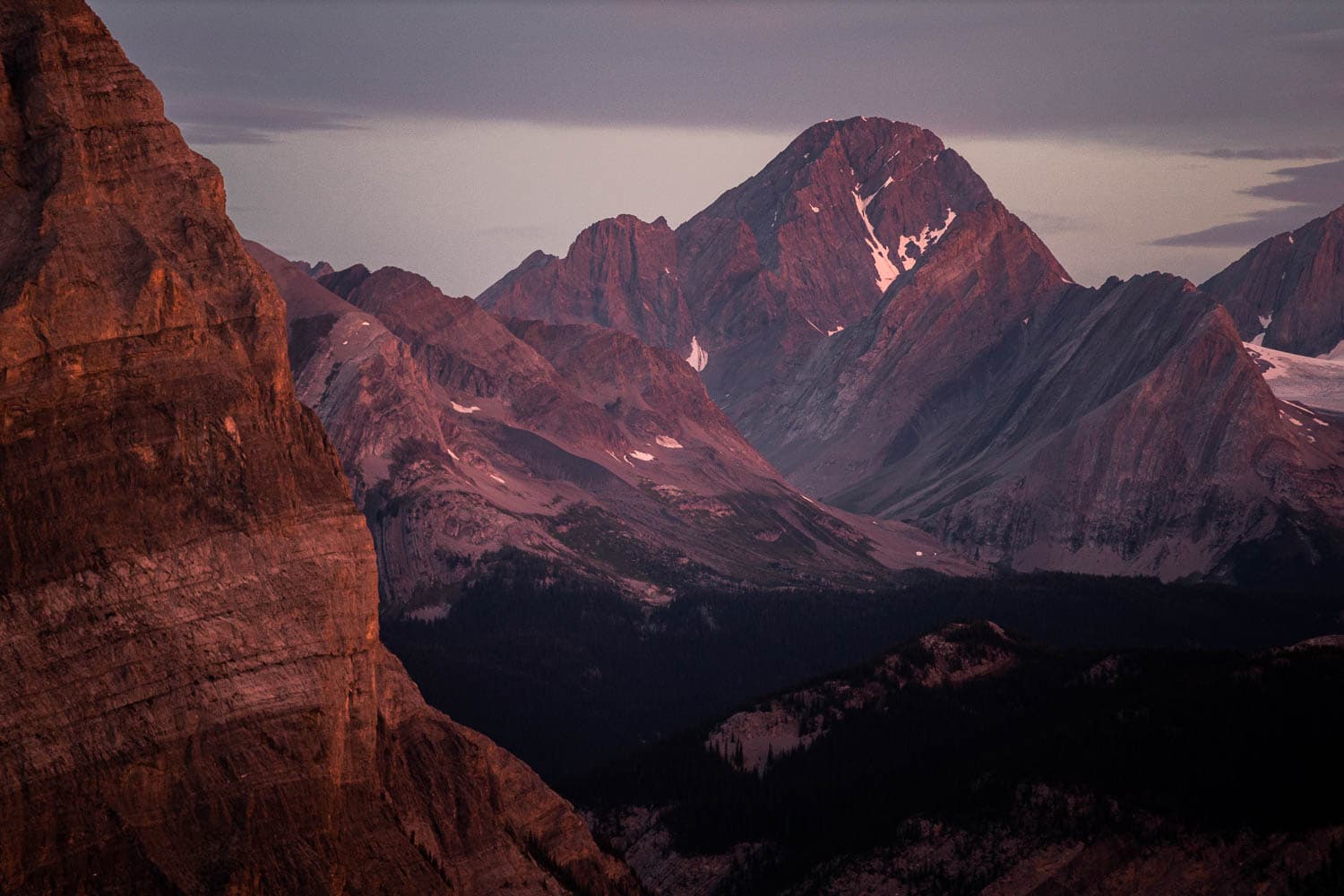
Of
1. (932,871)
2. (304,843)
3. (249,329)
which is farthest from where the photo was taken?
(932,871)

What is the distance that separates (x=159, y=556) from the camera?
9188 centimetres

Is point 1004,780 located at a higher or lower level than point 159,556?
lower

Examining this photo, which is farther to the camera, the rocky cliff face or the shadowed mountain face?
the shadowed mountain face

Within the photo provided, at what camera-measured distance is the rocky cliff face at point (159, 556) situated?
88.6 meters

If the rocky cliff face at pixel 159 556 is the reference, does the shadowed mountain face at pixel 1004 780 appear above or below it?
below

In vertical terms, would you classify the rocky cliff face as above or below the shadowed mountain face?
above

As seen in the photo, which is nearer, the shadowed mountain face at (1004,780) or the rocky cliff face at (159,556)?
the rocky cliff face at (159,556)

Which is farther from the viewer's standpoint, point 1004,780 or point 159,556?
point 1004,780

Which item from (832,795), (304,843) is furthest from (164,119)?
(832,795)

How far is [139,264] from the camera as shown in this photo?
97062mm

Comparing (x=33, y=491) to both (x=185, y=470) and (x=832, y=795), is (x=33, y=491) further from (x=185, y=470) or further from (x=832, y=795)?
(x=832, y=795)

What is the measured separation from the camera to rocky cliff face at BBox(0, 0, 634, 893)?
291ft

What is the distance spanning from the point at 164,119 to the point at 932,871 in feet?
260

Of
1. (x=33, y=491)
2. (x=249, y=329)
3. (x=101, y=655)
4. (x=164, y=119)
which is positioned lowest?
(x=101, y=655)
